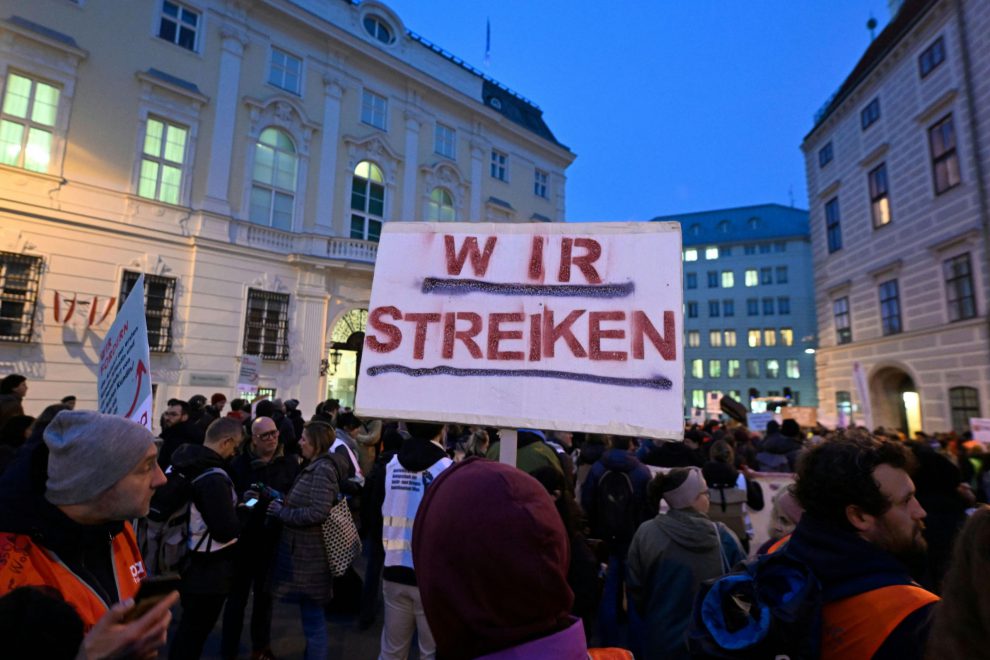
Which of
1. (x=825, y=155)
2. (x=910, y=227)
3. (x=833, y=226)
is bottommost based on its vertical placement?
(x=910, y=227)

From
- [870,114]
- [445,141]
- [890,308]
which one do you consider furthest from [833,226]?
[445,141]

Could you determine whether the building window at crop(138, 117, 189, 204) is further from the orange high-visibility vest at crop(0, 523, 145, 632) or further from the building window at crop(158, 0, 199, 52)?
the orange high-visibility vest at crop(0, 523, 145, 632)

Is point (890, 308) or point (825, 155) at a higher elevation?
Result: point (825, 155)

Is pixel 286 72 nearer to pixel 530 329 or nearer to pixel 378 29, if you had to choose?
pixel 378 29

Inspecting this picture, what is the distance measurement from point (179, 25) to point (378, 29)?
24.2ft

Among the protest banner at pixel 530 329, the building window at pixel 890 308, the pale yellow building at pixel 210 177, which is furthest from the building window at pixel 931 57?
the protest banner at pixel 530 329

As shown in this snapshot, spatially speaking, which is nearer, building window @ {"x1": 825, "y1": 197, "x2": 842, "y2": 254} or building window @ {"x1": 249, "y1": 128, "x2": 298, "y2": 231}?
building window @ {"x1": 249, "y1": 128, "x2": 298, "y2": 231}

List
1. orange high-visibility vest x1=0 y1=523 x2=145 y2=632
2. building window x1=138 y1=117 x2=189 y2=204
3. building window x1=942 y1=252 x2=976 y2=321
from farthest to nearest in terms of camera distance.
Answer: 1. building window x1=138 y1=117 x2=189 y2=204
2. building window x1=942 y1=252 x2=976 y2=321
3. orange high-visibility vest x1=0 y1=523 x2=145 y2=632

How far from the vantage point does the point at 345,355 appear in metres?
18.6

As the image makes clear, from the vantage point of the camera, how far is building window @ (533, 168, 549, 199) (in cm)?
2590

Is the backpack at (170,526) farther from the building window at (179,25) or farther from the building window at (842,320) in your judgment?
the building window at (842,320)

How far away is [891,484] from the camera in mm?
1687

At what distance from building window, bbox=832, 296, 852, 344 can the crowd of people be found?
18008 mm

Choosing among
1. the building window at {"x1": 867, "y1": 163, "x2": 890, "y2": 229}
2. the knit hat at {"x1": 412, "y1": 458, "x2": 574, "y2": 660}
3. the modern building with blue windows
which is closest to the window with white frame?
the building window at {"x1": 867, "y1": 163, "x2": 890, "y2": 229}
